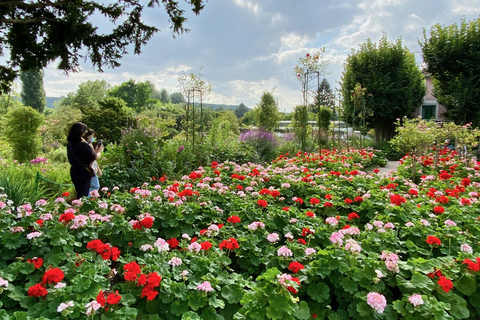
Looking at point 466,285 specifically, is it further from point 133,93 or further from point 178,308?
point 133,93

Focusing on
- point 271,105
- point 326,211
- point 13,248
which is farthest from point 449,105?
point 13,248

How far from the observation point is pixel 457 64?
39.2 feet

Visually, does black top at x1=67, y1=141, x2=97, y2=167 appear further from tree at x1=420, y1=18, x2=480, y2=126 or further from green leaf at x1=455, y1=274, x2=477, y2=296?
tree at x1=420, y1=18, x2=480, y2=126

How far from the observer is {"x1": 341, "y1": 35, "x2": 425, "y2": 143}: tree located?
530 inches

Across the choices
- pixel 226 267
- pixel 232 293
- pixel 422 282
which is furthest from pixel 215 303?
pixel 422 282

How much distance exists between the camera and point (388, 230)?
7.72ft

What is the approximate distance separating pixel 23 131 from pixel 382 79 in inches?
565

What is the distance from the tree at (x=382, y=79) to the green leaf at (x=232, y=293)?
42.6 ft

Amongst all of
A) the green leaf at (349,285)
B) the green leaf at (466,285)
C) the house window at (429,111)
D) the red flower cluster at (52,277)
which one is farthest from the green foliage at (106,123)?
the house window at (429,111)

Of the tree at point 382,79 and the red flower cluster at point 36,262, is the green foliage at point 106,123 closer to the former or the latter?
the red flower cluster at point 36,262

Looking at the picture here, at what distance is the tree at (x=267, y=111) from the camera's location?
14.7 meters

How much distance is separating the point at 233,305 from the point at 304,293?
1.63 ft

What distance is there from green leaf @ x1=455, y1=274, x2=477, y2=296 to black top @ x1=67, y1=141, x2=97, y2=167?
13.1 ft

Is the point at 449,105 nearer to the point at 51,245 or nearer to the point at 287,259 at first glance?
the point at 287,259
